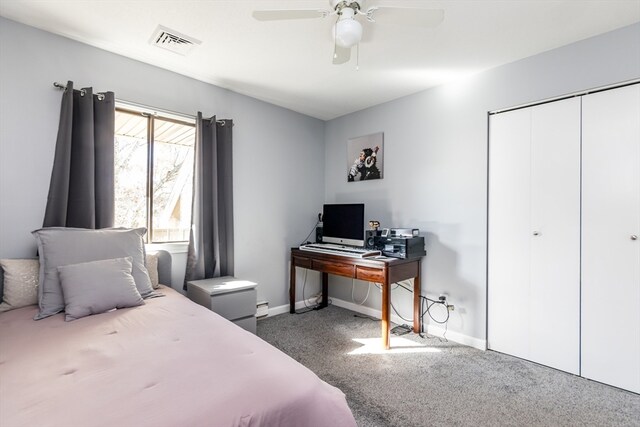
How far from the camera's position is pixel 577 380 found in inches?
85.1

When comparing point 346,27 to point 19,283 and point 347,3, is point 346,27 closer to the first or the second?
point 347,3

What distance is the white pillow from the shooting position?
1.81m

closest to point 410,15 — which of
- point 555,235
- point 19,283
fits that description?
point 555,235

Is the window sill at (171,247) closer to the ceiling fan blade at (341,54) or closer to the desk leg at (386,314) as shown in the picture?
the desk leg at (386,314)

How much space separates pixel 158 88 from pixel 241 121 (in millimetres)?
836

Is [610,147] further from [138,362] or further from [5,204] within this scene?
[5,204]

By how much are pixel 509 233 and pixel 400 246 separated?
2.98 feet

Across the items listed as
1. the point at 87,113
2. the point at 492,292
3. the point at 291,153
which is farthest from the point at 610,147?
the point at 87,113

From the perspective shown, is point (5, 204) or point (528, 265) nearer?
point (5, 204)

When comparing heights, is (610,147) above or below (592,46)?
below

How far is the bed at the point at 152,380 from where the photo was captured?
89 centimetres

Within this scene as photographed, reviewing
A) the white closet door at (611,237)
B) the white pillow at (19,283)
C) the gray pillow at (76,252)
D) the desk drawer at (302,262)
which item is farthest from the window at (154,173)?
the white closet door at (611,237)

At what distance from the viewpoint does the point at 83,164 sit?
2.22 meters

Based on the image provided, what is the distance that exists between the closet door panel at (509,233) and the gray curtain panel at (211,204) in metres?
2.47
